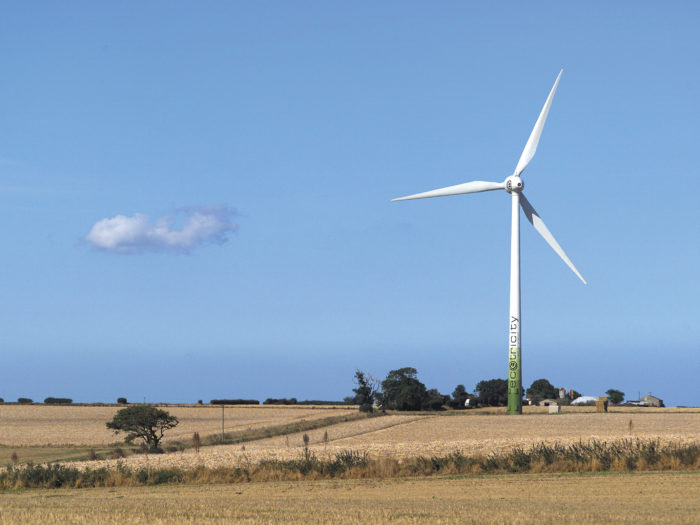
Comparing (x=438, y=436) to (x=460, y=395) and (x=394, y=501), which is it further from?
(x=460, y=395)

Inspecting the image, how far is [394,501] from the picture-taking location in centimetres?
2748

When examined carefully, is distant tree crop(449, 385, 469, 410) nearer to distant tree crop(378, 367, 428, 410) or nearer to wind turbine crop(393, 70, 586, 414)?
distant tree crop(378, 367, 428, 410)

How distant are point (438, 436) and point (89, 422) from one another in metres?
57.5

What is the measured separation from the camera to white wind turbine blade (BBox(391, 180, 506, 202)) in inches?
3477

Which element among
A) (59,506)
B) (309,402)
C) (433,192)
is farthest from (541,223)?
(309,402)

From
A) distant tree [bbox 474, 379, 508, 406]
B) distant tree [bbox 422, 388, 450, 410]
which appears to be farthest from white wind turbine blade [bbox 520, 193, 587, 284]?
distant tree [bbox 474, 379, 508, 406]

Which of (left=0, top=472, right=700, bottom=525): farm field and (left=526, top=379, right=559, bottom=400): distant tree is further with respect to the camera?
(left=526, top=379, right=559, bottom=400): distant tree

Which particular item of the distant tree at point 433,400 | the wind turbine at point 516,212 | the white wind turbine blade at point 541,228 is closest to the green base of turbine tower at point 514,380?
the wind turbine at point 516,212

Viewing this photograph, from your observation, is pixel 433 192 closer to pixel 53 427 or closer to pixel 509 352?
pixel 509 352

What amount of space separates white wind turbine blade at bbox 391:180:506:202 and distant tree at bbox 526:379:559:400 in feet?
323

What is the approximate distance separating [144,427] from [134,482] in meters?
36.8

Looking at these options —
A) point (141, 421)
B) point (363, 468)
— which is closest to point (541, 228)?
point (141, 421)

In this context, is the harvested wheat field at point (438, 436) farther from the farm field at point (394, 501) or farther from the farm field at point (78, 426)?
the farm field at point (78, 426)

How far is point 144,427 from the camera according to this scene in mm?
70875
